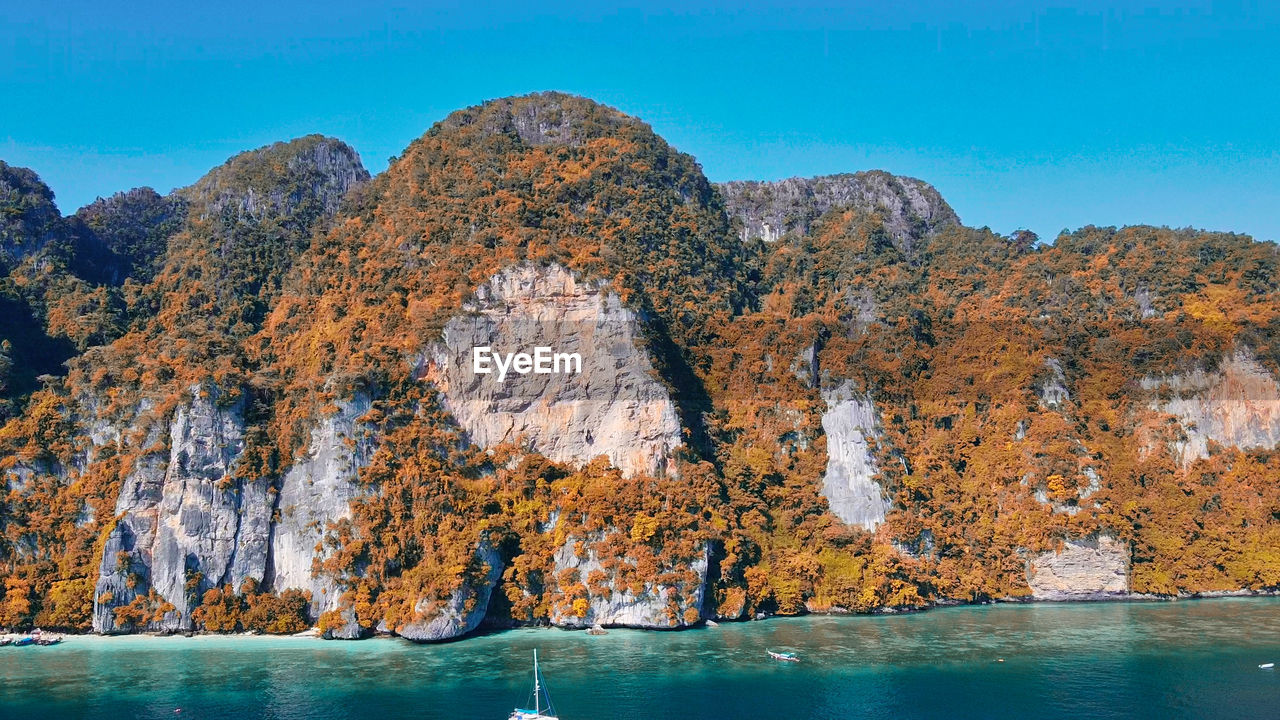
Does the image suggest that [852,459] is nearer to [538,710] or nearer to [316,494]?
[538,710]


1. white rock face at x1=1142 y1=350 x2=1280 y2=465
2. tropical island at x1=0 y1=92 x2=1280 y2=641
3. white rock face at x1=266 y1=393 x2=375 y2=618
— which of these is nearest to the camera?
tropical island at x1=0 y1=92 x2=1280 y2=641

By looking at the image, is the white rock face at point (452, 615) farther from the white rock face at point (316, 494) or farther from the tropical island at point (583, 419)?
the white rock face at point (316, 494)

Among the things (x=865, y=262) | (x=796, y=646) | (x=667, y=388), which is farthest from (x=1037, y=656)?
(x=865, y=262)

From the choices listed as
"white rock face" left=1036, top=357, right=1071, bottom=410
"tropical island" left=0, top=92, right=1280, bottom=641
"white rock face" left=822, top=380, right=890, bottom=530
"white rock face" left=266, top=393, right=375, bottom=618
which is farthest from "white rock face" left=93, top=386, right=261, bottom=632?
"white rock face" left=1036, top=357, right=1071, bottom=410

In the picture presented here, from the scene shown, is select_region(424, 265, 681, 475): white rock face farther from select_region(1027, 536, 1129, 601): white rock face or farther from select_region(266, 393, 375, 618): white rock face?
select_region(1027, 536, 1129, 601): white rock face

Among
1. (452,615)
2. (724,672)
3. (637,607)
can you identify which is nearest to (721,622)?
(637,607)

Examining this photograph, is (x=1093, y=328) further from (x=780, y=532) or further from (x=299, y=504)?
(x=299, y=504)

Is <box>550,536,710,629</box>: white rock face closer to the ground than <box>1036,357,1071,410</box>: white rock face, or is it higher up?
closer to the ground

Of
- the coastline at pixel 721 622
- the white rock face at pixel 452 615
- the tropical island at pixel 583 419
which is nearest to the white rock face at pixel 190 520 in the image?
the tropical island at pixel 583 419
